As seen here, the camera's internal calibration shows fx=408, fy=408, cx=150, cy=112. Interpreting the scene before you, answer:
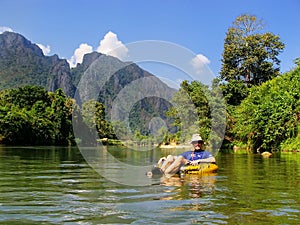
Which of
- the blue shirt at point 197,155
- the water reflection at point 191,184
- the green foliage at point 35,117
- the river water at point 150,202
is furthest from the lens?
the green foliage at point 35,117

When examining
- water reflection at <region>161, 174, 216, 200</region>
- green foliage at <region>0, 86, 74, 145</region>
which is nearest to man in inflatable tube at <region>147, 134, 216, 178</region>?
water reflection at <region>161, 174, 216, 200</region>

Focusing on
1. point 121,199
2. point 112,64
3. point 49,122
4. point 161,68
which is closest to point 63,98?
point 49,122

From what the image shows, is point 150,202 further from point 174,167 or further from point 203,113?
point 203,113

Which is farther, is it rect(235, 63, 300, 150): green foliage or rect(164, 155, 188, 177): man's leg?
rect(235, 63, 300, 150): green foliage

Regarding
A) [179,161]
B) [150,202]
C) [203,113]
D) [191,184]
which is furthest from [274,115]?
[150,202]

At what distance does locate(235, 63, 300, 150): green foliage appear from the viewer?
2572 cm

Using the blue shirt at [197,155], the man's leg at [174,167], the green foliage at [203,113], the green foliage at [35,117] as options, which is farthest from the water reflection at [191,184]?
the green foliage at [35,117]

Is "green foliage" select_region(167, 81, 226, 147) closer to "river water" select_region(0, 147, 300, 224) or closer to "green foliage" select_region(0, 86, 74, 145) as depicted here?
"river water" select_region(0, 147, 300, 224)

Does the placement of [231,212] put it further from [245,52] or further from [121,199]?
[245,52]

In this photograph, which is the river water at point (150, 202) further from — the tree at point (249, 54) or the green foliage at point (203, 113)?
the tree at point (249, 54)

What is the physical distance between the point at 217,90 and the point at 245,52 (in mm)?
8132

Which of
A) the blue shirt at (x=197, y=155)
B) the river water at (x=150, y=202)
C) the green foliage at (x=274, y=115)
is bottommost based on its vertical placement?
the river water at (x=150, y=202)

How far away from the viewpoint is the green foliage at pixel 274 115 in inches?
1013

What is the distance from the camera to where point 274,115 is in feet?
86.7
